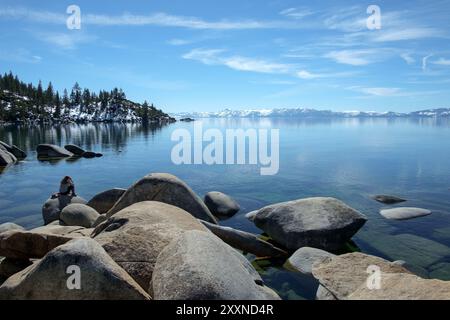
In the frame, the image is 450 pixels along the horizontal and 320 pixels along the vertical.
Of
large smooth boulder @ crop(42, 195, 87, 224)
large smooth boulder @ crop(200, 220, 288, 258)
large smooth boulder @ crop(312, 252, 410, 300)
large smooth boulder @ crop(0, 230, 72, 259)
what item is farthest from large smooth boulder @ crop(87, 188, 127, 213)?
large smooth boulder @ crop(312, 252, 410, 300)

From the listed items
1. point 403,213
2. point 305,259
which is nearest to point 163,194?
point 305,259

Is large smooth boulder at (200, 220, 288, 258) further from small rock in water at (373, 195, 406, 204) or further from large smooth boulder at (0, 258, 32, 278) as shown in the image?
small rock in water at (373, 195, 406, 204)

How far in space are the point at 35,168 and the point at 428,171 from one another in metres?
45.2

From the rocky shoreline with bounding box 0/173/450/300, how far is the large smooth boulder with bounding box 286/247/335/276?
41 mm

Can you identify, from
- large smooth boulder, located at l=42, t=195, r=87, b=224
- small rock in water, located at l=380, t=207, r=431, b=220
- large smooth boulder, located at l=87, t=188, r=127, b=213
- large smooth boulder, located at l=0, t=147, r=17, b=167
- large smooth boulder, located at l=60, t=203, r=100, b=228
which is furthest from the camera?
large smooth boulder, located at l=0, t=147, r=17, b=167

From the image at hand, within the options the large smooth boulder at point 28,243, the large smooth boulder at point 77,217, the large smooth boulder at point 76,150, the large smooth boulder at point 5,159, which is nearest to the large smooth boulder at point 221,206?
the large smooth boulder at point 77,217

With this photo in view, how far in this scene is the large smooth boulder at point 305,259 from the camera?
49.5 feet

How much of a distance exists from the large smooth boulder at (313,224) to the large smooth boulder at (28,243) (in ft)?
33.5

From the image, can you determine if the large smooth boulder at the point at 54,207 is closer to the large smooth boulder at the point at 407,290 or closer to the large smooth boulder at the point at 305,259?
the large smooth boulder at the point at 305,259

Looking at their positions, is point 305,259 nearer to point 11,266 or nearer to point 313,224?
point 313,224

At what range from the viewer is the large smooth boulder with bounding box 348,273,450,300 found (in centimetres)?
706

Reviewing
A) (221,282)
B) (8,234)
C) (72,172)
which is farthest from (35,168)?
(221,282)

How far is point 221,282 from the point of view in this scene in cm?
722
